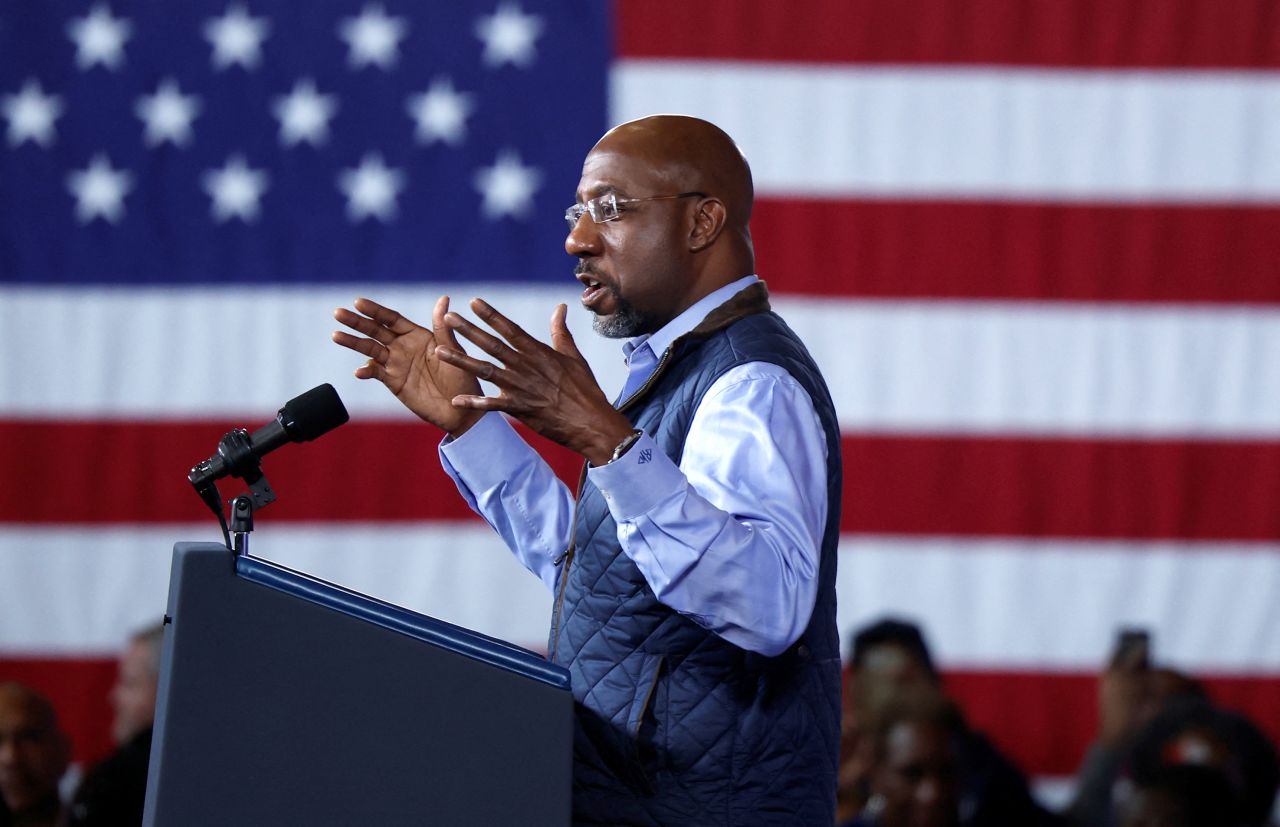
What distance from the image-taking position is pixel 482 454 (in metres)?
1.68

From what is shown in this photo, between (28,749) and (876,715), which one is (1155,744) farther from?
(28,749)

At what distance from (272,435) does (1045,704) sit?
9.35 feet

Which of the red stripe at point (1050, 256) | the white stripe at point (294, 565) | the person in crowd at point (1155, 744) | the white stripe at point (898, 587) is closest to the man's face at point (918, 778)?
the person in crowd at point (1155, 744)

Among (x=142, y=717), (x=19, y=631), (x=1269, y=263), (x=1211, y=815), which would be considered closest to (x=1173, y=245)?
(x=1269, y=263)

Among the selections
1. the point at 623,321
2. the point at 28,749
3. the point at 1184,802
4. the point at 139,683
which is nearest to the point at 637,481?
the point at 623,321

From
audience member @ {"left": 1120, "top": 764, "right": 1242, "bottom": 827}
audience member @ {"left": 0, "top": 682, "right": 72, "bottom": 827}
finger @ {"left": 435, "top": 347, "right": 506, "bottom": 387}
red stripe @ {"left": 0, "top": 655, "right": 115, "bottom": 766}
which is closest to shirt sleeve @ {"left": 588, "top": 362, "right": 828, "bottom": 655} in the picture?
finger @ {"left": 435, "top": 347, "right": 506, "bottom": 387}

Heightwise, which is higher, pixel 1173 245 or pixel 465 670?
pixel 1173 245

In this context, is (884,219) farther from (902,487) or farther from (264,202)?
(264,202)

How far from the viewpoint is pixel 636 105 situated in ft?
12.4

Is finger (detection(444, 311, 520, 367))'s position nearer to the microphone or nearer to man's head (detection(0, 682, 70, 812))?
the microphone

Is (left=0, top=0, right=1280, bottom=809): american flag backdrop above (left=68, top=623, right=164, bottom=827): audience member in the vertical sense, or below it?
above

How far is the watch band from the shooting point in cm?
122

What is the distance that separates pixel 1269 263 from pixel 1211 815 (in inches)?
66.0

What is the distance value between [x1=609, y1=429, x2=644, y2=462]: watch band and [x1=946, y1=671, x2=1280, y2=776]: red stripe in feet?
8.77
